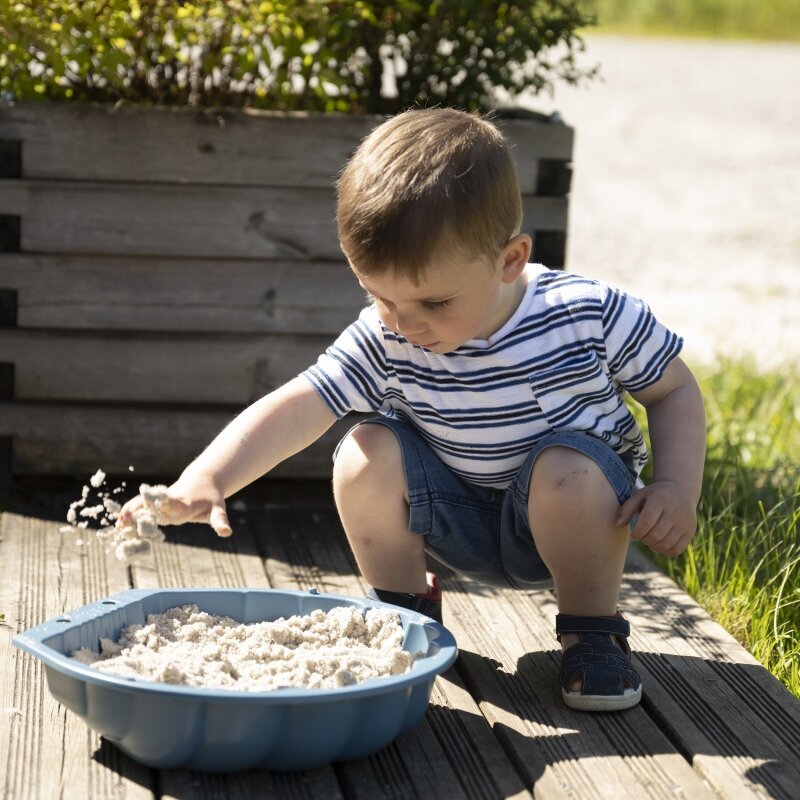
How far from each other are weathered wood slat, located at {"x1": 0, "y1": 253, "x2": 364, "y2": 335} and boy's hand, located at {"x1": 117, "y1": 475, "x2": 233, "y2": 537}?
105cm

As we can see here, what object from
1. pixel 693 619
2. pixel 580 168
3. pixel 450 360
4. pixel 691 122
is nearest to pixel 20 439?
pixel 450 360

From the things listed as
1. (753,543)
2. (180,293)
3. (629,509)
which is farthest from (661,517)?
(180,293)

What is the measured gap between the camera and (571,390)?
2.27 meters

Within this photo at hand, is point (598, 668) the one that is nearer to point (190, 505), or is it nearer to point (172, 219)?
point (190, 505)

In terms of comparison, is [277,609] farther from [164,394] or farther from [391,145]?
[164,394]

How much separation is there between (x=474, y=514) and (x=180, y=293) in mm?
1071

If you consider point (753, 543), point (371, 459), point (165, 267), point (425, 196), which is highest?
point (425, 196)

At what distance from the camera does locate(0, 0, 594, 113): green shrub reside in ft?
9.72

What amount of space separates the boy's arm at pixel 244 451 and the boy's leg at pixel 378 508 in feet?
0.26

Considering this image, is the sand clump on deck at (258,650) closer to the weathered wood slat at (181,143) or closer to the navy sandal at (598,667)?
the navy sandal at (598,667)

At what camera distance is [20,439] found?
312 cm

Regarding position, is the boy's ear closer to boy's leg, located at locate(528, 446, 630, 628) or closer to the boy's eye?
the boy's eye

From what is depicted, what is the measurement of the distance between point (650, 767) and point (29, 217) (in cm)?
184

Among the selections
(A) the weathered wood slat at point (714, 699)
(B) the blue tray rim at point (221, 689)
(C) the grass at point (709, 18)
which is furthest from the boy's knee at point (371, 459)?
(C) the grass at point (709, 18)
